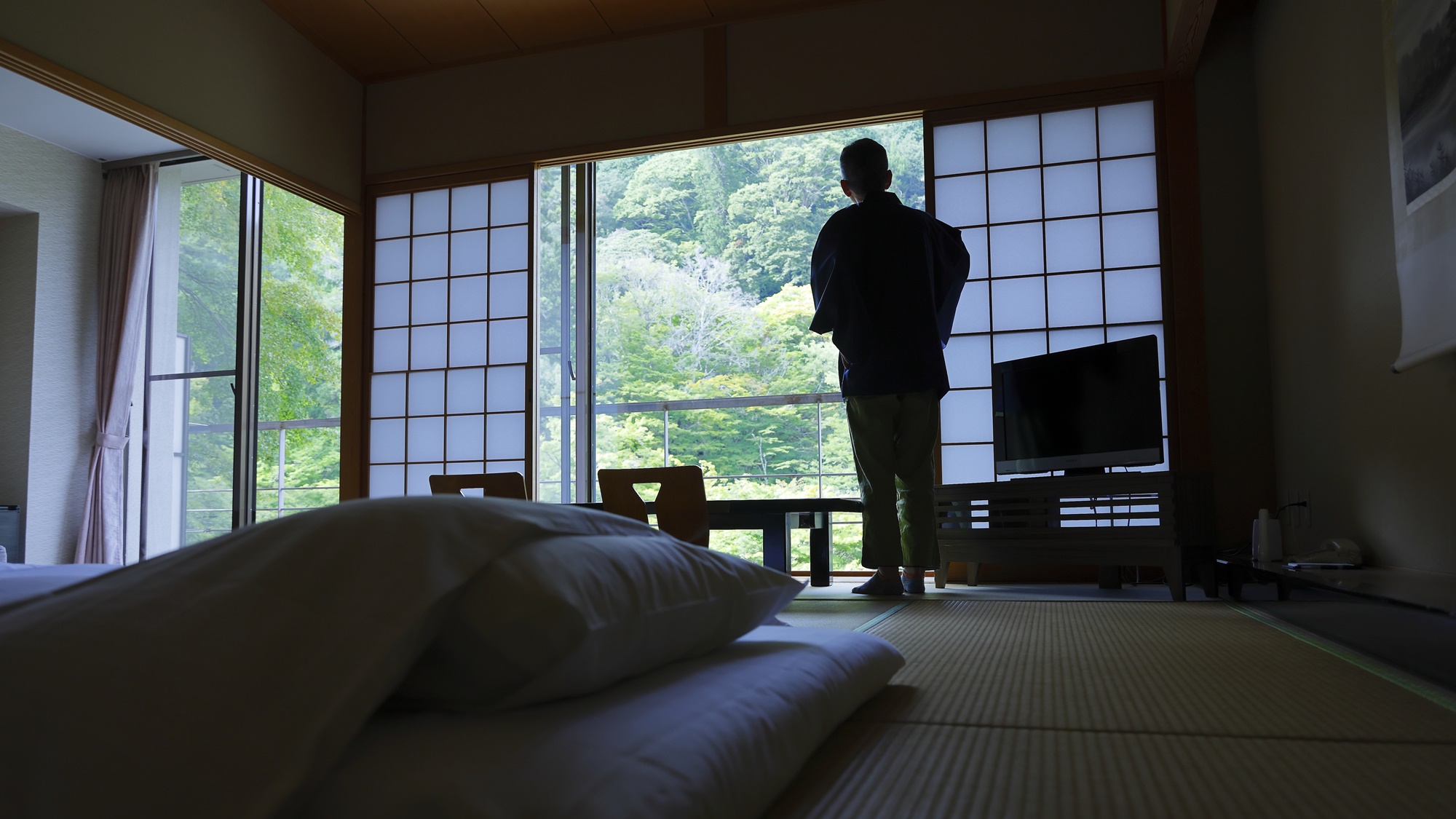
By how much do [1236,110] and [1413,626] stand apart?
2929 millimetres

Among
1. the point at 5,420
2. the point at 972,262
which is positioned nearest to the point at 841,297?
the point at 972,262

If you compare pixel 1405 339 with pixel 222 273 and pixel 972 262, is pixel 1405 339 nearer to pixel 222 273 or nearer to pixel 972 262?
pixel 972 262

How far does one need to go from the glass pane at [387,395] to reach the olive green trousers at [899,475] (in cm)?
273

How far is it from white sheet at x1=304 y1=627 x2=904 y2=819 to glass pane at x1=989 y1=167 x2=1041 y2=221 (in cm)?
351

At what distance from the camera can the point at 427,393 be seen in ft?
15.4

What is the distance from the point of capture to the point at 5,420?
16.1 feet

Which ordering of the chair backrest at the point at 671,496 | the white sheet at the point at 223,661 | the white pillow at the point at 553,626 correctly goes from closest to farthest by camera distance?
1. the white sheet at the point at 223,661
2. the white pillow at the point at 553,626
3. the chair backrest at the point at 671,496

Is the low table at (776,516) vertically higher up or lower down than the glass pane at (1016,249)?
lower down

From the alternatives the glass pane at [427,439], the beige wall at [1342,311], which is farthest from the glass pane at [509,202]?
the beige wall at [1342,311]

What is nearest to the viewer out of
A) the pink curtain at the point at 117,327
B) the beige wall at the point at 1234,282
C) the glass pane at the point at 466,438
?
the beige wall at the point at 1234,282

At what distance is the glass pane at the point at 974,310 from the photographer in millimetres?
3930

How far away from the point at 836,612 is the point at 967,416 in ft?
5.73

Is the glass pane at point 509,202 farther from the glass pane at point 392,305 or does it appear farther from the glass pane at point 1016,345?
the glass pane at point 1016,345

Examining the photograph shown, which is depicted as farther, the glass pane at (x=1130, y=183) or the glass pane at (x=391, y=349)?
the glass pane at (x=391, y=349)
